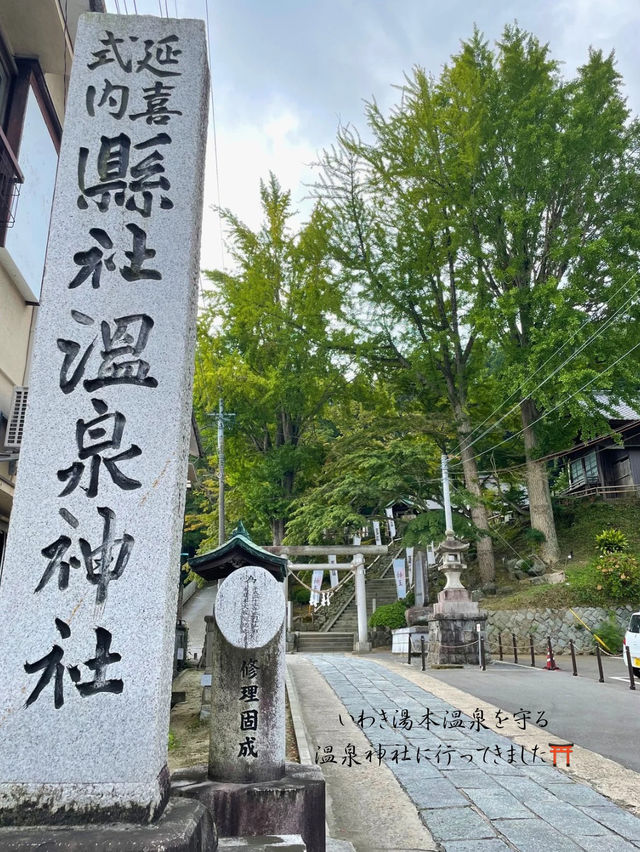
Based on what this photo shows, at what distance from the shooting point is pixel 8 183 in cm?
654

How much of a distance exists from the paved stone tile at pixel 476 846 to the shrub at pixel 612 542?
Answer: 18515 millimetres

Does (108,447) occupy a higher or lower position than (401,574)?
lower

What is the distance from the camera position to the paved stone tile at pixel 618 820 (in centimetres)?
386

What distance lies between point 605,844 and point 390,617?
1901 cm

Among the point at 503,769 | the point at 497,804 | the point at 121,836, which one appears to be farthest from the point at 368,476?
the point at 121,836

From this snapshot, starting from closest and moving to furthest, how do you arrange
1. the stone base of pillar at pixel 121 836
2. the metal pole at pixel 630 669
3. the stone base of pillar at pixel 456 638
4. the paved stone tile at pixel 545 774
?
the stone base of pillar at pixel 121 836
the paved stone tile at pixel 545 774
the metal pole at pixel 630 669
the stone base of pillar at pixel 456 638

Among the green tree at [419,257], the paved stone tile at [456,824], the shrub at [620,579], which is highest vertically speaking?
the green tree at [419,257]

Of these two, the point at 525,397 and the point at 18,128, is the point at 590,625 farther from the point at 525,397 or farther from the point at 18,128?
the point at 18,128

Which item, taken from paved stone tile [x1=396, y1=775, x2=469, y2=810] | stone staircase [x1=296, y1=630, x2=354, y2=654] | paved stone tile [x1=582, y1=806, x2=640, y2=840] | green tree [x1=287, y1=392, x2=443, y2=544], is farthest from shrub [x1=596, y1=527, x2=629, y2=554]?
paved stone tile [x1=582, y1=806, x2=640, y2=840]

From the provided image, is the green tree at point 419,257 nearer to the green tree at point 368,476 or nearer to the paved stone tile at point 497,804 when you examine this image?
the green tree at point 368,476

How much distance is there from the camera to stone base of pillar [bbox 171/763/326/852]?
3504 millimetres

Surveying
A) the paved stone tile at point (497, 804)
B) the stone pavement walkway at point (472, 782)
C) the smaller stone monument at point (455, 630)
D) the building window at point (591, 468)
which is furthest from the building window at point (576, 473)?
the paved stone tile at point (497, 804)

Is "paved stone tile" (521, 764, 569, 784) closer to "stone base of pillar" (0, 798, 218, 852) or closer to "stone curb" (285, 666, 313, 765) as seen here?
"stone curb" (285, 666, 313, 765)

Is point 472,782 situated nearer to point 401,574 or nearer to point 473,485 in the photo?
point 473,485
